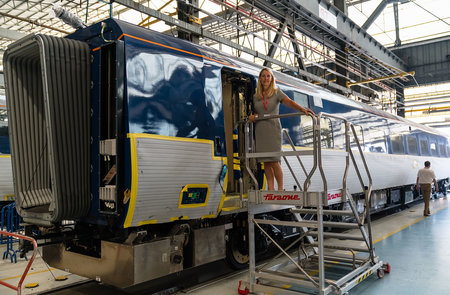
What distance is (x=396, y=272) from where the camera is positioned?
5848 mm

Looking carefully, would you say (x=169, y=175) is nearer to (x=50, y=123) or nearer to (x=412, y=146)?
(x=50, y=123)

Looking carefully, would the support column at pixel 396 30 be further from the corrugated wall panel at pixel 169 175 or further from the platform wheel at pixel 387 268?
the corrugated wall panel at pixel 169 175

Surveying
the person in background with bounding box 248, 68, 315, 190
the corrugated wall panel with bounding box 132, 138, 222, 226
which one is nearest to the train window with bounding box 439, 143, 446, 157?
the person in background with bounding box 248, 68, 315, 190

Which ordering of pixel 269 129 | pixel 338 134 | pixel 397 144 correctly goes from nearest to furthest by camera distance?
pixel 269 129 < pixel 338 134 < pixel 397 144

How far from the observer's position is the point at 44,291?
500 cm

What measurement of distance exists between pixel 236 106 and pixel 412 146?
33.3 ft

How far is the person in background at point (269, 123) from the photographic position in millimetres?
4953

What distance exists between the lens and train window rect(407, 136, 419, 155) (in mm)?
13484

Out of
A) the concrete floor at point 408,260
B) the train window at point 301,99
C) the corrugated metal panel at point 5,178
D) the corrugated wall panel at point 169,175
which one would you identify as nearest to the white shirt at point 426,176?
the concrete floor at point 408,260

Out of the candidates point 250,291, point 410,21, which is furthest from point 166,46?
point 410,21

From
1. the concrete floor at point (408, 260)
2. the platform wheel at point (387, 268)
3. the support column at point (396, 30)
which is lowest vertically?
the concrete floor at point (408, 260)

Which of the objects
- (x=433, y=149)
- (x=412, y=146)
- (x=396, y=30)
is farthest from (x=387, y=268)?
(x=396, y=30)

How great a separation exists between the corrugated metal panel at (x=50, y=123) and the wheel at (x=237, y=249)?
93.2 inches

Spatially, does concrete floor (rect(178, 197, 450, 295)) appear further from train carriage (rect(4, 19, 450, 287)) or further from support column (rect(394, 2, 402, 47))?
support column (rect(394, 2, 402, 47))
